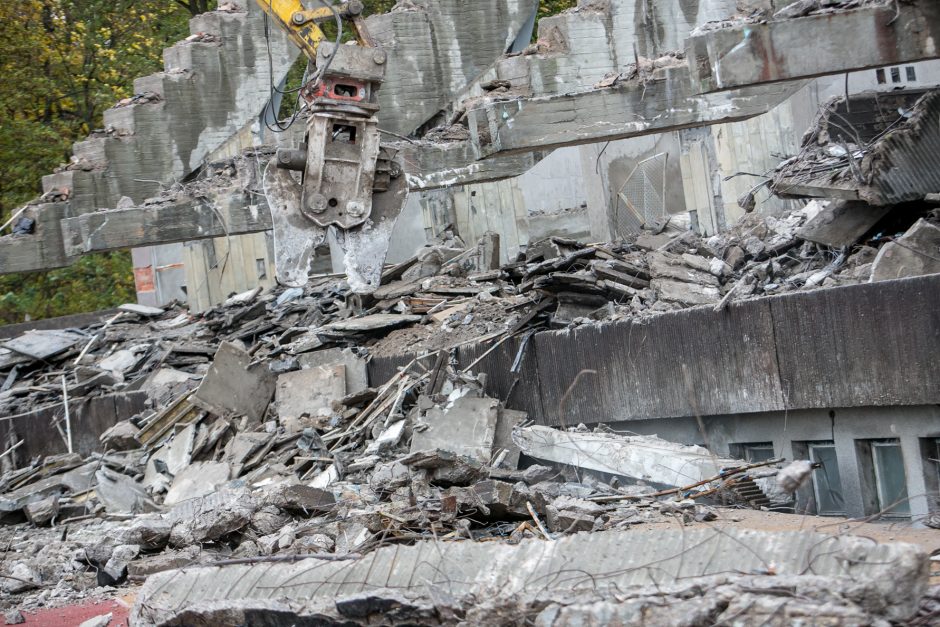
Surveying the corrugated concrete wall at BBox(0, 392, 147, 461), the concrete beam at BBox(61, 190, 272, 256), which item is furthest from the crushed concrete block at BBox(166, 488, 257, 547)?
the corrugated concrete wall at BBox(0, 392, 147, 461)

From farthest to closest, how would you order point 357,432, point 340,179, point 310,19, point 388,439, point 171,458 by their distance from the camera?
point 171,458 → point 357,432 → point 388,439 → point 310,19 → point 340,179

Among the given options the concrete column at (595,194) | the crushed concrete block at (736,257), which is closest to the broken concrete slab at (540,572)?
the crushed concrete block at (736,257)

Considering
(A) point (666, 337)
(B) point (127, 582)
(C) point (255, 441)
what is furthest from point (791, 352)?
(C) point (255, 441)

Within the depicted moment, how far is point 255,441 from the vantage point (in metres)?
13.7

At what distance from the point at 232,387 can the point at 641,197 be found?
26.0 ft

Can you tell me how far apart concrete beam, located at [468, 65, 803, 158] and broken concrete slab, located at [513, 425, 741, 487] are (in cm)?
300

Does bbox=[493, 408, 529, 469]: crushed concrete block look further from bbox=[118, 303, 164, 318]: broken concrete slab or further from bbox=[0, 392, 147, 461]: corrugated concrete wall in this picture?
bbox=[118, 303, 164, 318]: broken concrete slab

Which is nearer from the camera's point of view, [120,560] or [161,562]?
[161,562]

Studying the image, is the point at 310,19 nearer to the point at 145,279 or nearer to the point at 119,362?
the point at 119,362

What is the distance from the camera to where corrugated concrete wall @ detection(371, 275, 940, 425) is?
8.26 meters

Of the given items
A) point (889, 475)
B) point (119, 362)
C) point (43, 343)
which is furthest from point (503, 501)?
point (43, 343)

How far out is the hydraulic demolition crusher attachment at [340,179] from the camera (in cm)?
1066

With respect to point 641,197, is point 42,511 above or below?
below

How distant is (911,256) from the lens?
9359 mm
